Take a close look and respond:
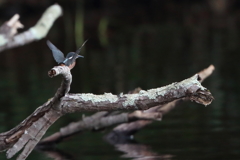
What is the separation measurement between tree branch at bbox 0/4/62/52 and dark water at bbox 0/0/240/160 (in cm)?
96

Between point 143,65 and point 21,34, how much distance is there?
6229 mm

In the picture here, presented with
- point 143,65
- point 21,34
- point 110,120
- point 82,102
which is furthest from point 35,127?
point 143,65

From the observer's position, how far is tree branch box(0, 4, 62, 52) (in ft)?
15.8

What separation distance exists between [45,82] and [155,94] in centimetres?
680

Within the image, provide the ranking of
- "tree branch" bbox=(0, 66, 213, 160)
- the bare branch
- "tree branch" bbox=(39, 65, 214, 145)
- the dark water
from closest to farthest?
"tree branch" bbox=(0, 66, 213, 160)
the bare branch
"tree branch" bbox=(39, 65, 214, 145)
the dark water

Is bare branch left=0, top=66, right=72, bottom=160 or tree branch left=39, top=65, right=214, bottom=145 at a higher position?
tree branch left=39, top=65, right=214, bottom=145

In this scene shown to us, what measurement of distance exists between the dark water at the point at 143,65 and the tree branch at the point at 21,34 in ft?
3.14

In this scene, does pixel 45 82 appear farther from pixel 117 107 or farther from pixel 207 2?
pixel 207 2

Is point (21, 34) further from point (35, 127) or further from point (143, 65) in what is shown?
point (143, 65)

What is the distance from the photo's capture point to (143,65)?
1126 cm

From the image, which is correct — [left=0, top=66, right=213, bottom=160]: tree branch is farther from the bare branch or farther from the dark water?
the dark water

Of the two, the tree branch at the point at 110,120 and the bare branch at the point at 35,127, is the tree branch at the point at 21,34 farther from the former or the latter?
the bare branch at the point at 35,127

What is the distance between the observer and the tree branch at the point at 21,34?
4.81m

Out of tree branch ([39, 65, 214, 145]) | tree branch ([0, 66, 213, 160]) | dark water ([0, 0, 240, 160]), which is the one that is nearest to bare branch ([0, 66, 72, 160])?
tree branch ([0, 66, 213, 160])
